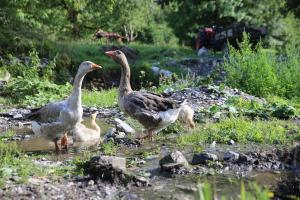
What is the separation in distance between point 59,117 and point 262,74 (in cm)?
820

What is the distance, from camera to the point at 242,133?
10602mm

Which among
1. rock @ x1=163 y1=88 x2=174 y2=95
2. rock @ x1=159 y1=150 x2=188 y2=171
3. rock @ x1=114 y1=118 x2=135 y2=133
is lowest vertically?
rock @ x1=163 y1=88 x2=174 y2=95

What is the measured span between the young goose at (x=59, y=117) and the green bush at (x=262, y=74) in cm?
744

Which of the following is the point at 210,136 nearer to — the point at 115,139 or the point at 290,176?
the point at 115,139

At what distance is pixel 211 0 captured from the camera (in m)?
40.1

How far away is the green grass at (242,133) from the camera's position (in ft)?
33.8

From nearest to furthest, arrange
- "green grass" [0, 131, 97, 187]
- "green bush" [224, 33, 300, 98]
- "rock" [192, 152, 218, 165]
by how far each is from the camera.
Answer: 1. "green grass" [0, 131, 97, 187]
2. "rock" [192, 152, 218, 165]
3. "green bush" [224, 33, 300, 98]

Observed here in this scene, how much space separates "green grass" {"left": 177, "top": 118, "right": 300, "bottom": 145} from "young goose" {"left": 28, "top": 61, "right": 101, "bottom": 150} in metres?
2.09

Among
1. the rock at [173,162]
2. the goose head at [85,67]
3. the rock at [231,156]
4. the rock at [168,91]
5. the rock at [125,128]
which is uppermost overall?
the goose head at [85,67]

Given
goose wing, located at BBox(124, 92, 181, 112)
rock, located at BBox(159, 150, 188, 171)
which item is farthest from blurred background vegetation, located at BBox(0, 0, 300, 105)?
rock, located at BBox(159, 150, 188, 171)

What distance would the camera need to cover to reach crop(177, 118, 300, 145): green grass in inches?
405

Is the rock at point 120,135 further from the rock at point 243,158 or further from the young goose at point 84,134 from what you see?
the rock at point 243,158

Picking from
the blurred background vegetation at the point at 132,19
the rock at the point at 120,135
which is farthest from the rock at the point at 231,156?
the blurred background vegetation at the point at 132,19

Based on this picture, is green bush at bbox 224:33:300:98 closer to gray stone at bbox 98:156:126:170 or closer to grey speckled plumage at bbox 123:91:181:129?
grey speckled plumage at bbox 123:91:181:129
